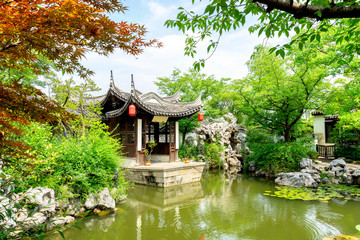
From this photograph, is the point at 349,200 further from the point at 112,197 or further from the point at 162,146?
the point at 162,146

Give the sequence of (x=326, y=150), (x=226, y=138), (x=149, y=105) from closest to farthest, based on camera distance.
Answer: (x=149, y=105) < (x=326, y=150) < (x=226, y=138)

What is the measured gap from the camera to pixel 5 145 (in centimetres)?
155

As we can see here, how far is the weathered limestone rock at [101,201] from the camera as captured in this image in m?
4.26

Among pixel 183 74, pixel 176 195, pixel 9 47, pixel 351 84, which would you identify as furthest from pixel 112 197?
pixel 183 74

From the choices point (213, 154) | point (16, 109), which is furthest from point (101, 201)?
point (213, 154)

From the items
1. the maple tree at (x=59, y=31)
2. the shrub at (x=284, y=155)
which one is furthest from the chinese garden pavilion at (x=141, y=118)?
the maple tree at (x=59, y=31)

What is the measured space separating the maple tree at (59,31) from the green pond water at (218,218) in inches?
116

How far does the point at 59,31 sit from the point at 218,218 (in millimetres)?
4190

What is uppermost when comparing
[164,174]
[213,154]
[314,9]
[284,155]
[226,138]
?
[314,9]

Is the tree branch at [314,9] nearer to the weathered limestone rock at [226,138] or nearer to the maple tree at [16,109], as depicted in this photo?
the maple tree at [16,109]

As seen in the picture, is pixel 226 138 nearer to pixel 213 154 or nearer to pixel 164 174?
pixel 213 154

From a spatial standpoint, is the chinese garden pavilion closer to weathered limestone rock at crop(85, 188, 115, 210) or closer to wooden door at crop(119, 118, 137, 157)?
wooden door at crop(119, 118, 137, 157)

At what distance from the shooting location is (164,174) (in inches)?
272

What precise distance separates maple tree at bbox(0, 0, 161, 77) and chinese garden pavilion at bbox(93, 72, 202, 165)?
4.99 metres
